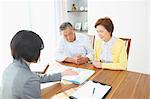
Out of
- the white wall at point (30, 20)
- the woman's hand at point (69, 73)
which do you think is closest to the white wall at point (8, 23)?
the white wall at point (30, 20)

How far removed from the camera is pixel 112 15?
3.50m

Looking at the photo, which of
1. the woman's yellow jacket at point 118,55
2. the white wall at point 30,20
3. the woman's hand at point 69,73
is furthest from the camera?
the white wall at point 30,20

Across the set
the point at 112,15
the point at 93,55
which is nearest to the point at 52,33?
the point at 112,15

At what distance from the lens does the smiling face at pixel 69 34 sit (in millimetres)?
2525

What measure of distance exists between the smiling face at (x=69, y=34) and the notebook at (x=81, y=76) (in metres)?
0.64

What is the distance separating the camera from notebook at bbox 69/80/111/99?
4.84 feet

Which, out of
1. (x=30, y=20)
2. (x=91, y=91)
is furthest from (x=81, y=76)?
(x=30, y=20)

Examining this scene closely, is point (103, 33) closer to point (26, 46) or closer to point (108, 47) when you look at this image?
point (108, 47)

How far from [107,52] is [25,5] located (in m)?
1.50

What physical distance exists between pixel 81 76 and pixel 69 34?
83 centimetres

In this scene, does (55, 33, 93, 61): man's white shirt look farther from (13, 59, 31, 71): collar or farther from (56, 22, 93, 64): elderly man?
(13, 59, 31, 71): collar

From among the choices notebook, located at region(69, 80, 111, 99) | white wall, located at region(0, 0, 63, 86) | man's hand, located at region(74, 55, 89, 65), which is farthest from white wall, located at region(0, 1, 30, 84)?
notebook, located at region(69, 80, 111, 99)

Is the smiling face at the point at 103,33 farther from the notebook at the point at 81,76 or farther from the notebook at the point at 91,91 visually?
the notebook at the point at 91,91

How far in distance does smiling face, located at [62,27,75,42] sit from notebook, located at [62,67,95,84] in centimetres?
64
